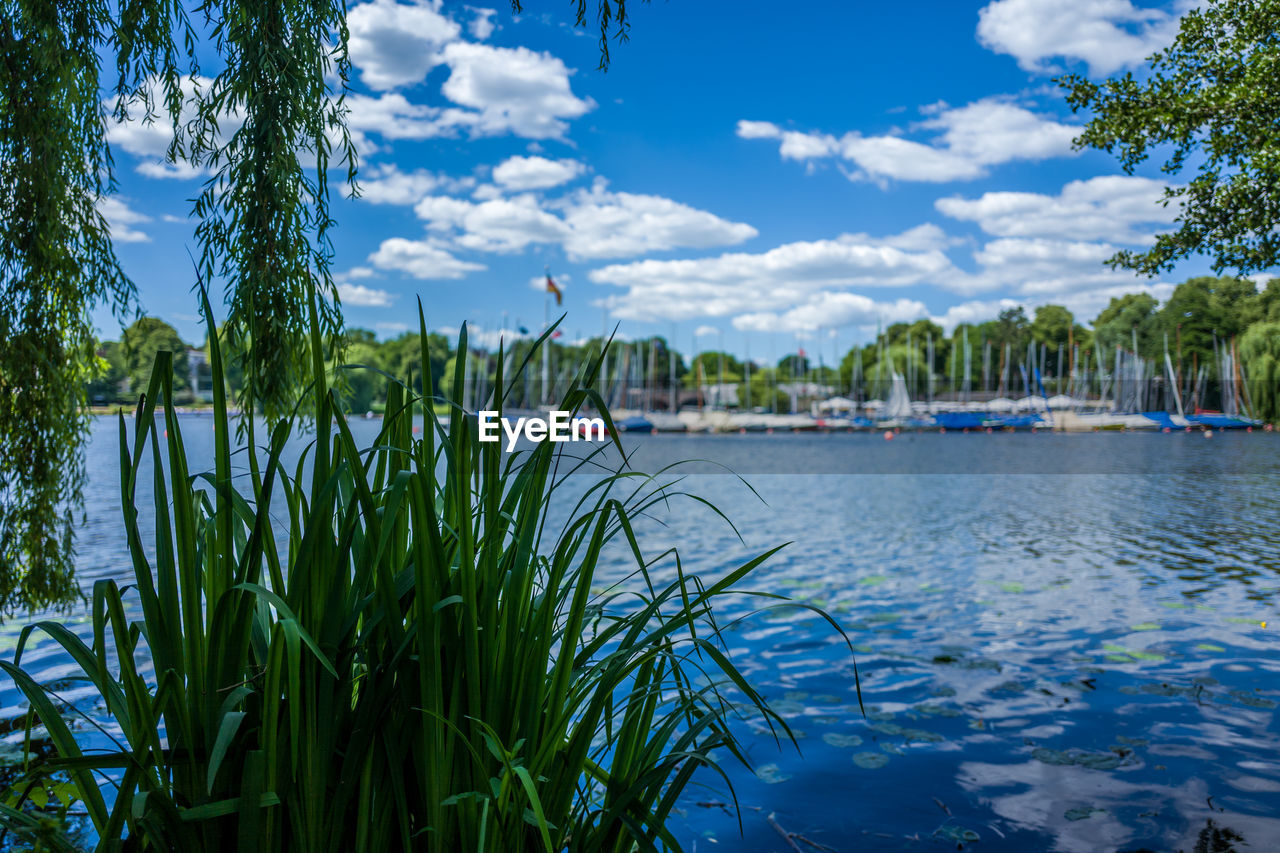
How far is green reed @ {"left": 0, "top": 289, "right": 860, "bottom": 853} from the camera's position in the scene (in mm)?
1157

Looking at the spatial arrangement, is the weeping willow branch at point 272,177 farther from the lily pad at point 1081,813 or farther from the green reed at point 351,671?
the lily pad at point 1081,813

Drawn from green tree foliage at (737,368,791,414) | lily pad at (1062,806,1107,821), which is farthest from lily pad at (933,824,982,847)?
green tree foliage at (737,368,791,414)

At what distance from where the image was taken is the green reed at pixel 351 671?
3.80 ft

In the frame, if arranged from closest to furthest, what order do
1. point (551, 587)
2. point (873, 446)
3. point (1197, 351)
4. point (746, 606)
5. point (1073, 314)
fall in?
point (551, 587) → point (746, 606) → point (873, 446) → point (1197, 351) → point (1073, 314)

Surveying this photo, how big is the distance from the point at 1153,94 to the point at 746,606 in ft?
18.6

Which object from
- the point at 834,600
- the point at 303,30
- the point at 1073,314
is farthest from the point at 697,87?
the point at 1073,314

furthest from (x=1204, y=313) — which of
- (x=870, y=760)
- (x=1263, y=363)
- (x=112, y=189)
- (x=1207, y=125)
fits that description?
(x=112, y=189)

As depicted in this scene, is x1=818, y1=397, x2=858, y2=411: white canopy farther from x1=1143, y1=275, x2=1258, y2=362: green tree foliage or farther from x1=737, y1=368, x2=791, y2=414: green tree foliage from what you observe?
x1=1143, y1=275, x2=1258, y2=362: green tree foliage

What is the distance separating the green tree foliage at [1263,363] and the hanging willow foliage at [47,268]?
42.6 meters

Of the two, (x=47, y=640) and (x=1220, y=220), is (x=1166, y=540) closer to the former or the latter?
(x=1220, y=220)

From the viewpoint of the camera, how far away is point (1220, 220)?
21.9 feet

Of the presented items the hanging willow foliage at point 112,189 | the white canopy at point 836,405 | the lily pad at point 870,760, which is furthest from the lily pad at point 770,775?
the white canopy at point 836,405

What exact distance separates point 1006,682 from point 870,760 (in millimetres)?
1381

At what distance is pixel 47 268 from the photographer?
3223 millimetres
